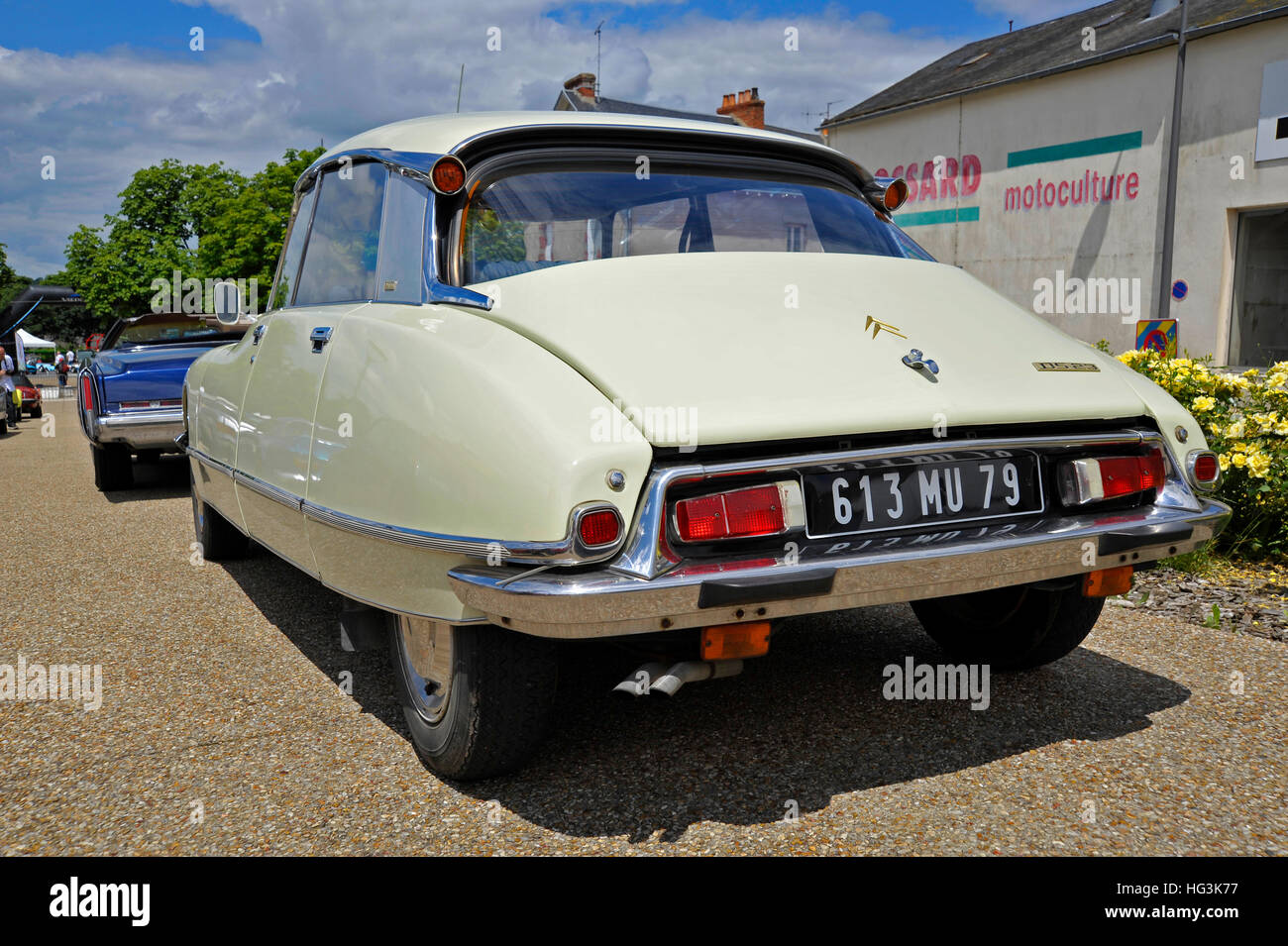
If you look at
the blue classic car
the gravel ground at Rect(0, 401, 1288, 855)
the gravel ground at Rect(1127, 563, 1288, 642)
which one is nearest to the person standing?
the blue classic car

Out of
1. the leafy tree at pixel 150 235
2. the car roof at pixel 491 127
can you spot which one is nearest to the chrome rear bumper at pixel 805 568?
the car roof at pixel 491 127

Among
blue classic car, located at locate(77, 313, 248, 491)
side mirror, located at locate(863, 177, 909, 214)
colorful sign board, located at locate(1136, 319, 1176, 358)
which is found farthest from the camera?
colorful sign board, located at locate(1136, 319, 1176, 358)

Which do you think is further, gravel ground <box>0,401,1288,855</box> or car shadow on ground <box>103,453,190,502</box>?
car shadow on ground <box>103,453,190,502</box>

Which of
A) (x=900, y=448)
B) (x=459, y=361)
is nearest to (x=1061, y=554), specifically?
(x=900, y=448)

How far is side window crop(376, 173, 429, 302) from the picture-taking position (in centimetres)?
294

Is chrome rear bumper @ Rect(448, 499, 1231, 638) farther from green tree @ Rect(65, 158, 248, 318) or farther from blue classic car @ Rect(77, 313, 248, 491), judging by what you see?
green tree @ Rect(65, 158, 248, 318)

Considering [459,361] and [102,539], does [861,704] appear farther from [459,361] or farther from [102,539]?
[102,539]

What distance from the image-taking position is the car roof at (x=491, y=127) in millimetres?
3025

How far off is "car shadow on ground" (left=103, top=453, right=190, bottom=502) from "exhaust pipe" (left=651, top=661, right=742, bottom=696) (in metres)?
7.29

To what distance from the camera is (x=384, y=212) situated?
10.5 feet

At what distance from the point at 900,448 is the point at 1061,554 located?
1.70 ft

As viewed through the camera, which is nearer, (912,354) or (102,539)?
(912,354)

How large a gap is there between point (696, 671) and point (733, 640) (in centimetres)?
17

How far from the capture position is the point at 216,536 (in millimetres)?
5582
